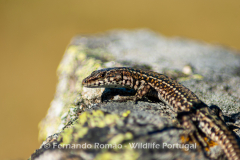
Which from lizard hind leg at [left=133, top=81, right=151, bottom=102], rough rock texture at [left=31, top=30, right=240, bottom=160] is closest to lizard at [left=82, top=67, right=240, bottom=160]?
lizard hind leg at [left=133, top=81, right=151, bottom=102]

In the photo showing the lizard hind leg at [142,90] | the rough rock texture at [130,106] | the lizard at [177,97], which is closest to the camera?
the rough rock texture at [130,106]

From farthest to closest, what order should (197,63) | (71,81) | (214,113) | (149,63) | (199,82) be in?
(197,63) < (149,63) < (71,81) < (199,82) < (214,113)

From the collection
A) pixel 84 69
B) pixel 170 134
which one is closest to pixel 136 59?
pixel 84 69

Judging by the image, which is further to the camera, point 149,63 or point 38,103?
point 38,103

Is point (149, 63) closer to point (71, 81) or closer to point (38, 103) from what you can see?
point (71, 81)

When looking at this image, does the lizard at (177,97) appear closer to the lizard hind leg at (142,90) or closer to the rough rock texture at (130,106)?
the lizard hind leg at (142,90)

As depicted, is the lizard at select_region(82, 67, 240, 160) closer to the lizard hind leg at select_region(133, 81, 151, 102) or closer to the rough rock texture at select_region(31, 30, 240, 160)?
the lizard hind leg at select_region(133, 81, 151, 102)

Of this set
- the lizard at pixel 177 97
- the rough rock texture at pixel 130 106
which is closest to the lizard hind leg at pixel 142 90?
the lizard at pixel 177 97

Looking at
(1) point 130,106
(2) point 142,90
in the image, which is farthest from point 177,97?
(1) point 130,106
